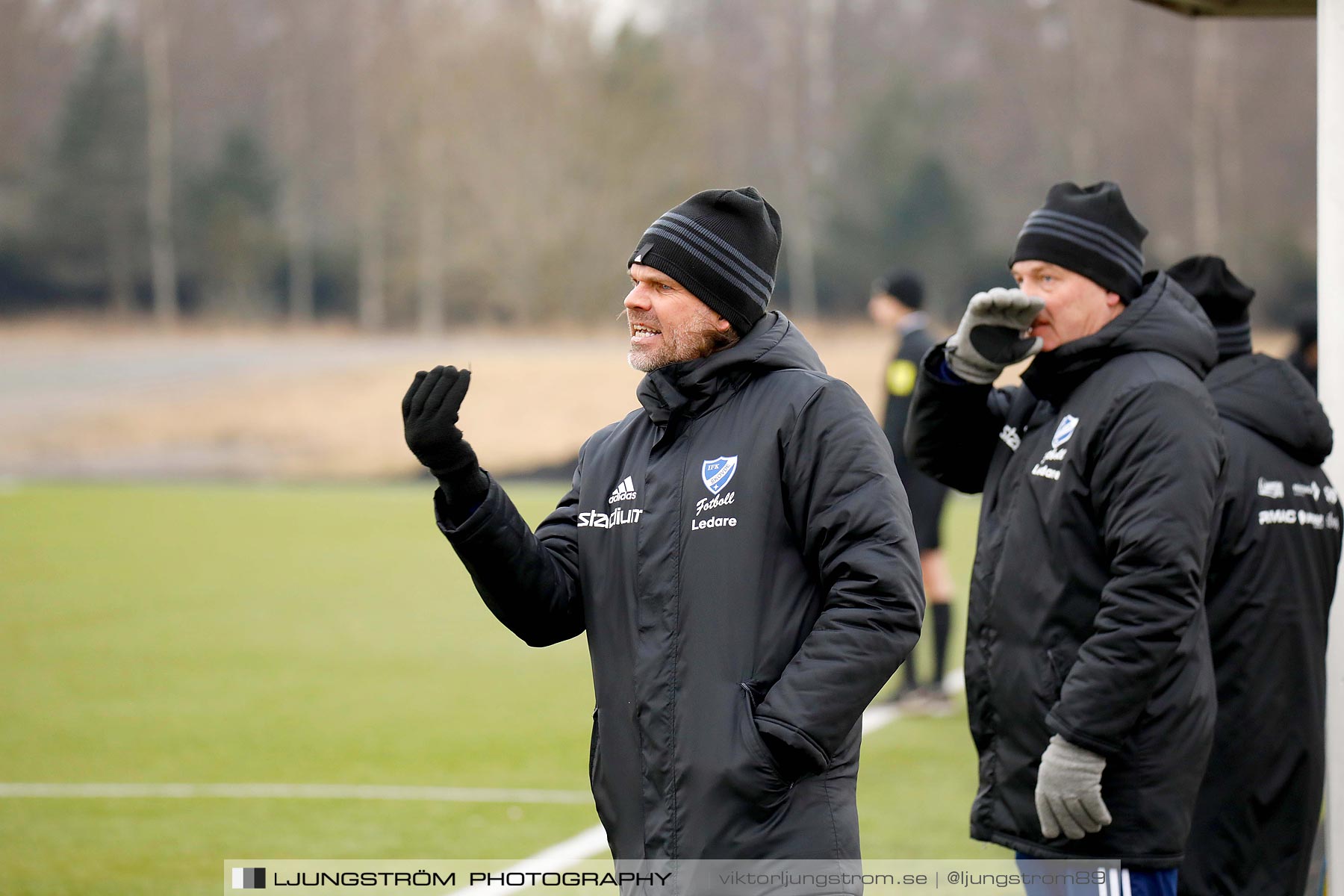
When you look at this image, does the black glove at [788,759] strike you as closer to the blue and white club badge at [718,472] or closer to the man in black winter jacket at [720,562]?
the man in black winter jacket at [720,562]

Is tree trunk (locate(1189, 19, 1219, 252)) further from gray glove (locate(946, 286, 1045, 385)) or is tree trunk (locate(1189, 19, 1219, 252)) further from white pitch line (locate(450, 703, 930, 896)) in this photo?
gray glove (locate(946, 286, 1045, 385))

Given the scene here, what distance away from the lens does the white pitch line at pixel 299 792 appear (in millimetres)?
6770

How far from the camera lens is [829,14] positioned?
4531cm

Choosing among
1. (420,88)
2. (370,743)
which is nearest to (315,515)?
(370,743)

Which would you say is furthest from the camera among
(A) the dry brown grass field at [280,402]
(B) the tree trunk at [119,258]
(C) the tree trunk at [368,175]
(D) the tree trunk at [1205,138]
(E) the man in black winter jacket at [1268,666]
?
(C) the tree trunk at [368,175]

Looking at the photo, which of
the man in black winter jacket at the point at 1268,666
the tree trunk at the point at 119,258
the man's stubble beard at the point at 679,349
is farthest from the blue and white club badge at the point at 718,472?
the tree trunk at the point at 119,258

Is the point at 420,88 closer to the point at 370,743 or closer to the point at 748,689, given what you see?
Answer: the point at 370,743

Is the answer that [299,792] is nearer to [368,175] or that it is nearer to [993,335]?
[993,335]

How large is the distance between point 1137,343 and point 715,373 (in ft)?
3.95

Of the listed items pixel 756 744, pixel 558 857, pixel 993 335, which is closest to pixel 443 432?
pixel 756 744

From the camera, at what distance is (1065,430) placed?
144 inches

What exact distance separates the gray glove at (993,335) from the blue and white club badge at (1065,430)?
22cm

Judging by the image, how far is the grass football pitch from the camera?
604 cm

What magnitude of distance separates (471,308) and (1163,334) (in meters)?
42.8
